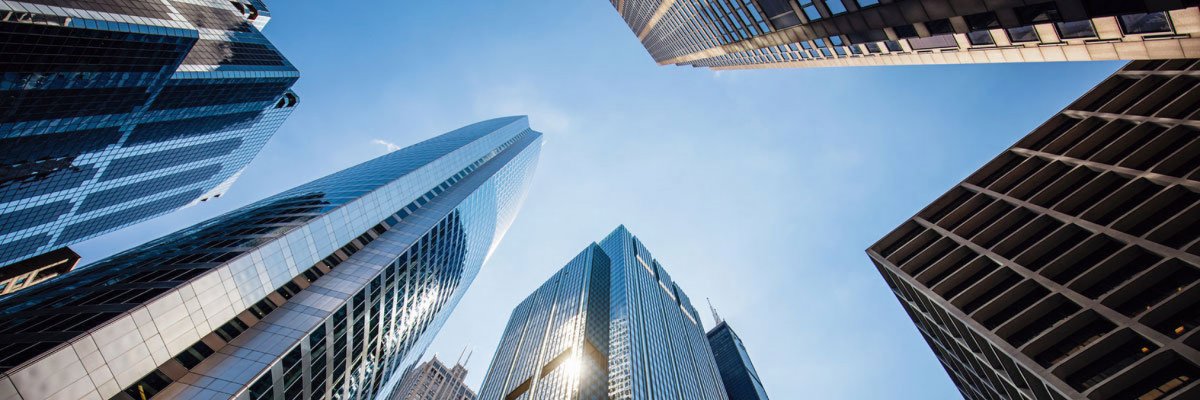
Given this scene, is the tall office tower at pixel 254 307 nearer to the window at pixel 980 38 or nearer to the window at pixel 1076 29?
the window at pixel 980 38

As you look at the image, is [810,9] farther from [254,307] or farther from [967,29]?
[254,307]

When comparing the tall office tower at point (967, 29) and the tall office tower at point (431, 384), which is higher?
the tall office tower at point (967, 29)

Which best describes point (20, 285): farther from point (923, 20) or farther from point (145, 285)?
point (923, 20)

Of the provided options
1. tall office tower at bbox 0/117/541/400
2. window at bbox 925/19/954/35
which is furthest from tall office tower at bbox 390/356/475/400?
window at bbox 925/19/954/35

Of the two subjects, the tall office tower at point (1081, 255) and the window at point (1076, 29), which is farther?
the tall office tower at point (1081, 255)

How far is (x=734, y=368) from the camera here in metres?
174

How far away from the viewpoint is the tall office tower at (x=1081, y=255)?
26.3 m

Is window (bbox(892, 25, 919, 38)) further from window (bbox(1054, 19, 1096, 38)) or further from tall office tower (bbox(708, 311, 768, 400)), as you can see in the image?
tall office tower (bbox(708, 311, 768, 400))

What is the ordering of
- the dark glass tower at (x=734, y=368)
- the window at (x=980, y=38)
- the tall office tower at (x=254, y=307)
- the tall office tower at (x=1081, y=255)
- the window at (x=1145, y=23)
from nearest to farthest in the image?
the window at (x=1145, y=23), the window at (x=980, y=38), the tall office tower at (x=254, y=307), the tall office tower at (x=1081, y=255), the dark glass tower at (x=734, y=368)

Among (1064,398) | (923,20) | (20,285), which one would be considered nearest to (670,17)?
(923,20)

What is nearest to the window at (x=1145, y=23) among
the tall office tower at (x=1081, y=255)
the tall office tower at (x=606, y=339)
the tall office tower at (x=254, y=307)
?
the tall office tower at (x=1081, y=255)

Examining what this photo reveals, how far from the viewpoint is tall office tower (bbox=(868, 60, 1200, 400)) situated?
2628 centimetres

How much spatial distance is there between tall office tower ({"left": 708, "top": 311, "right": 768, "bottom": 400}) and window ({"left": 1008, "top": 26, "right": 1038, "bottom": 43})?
16271 cm

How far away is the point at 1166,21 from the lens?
1282 cm
